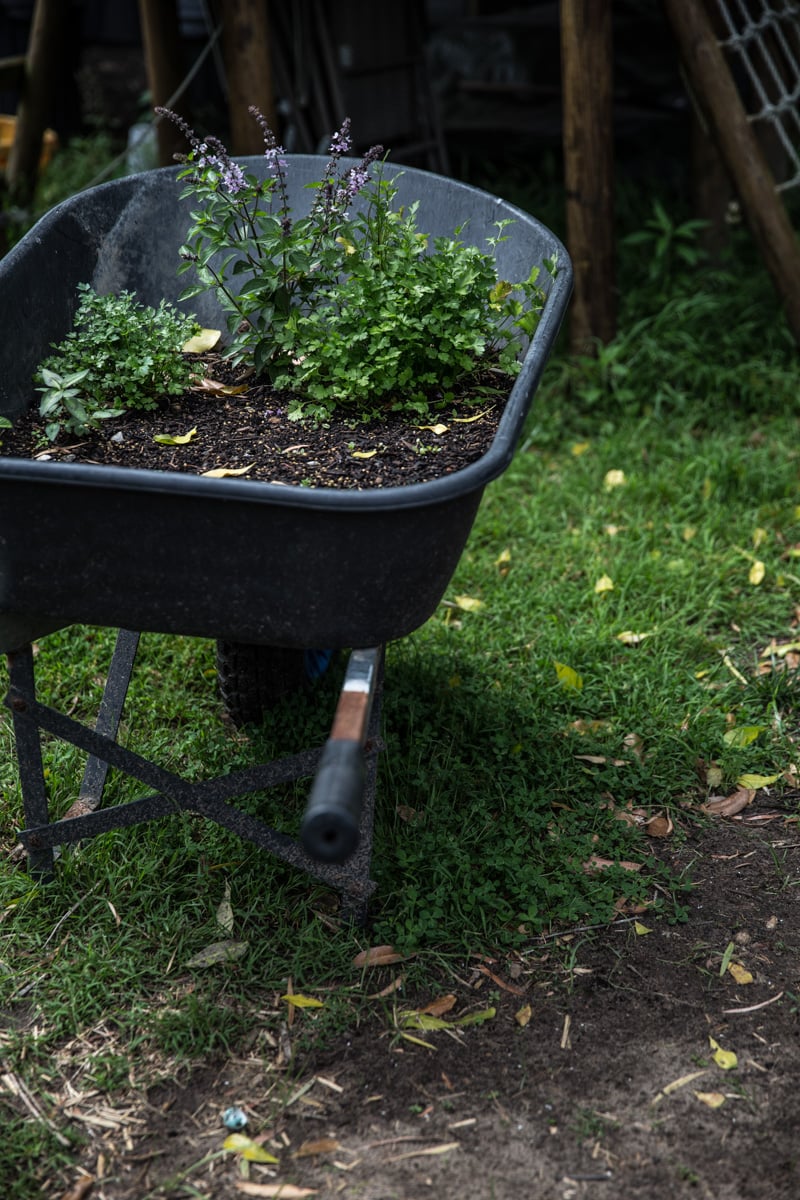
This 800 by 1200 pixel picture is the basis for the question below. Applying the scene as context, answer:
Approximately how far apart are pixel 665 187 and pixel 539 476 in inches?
99.4

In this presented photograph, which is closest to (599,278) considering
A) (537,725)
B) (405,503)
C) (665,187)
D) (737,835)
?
(665,187)

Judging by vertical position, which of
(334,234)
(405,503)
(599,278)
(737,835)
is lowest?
(737,835)

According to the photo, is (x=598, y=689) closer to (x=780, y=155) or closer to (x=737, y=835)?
(x=737, y=835)

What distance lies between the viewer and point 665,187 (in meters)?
5.66

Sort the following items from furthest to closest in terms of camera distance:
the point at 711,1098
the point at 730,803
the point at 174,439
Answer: the point at 730,803
the point at 174,439
the point at 711,1098

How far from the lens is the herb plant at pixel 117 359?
228cm

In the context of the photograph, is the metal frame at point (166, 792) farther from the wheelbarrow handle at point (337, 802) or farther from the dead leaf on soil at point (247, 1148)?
the wheelbarrow handle at point (337, 802)

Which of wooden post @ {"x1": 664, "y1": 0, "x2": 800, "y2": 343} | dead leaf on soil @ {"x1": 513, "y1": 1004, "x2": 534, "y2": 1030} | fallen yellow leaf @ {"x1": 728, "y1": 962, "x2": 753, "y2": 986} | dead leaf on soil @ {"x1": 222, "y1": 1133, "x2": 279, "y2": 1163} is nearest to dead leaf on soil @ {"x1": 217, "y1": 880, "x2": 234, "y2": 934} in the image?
dead leaf on soil @ {"x1": 222, "y1": 1133, "x2": 279, "y2": 1163}

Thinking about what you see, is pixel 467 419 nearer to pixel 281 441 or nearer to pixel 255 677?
pixel 281 441

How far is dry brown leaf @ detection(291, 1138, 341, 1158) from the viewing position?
1.78m

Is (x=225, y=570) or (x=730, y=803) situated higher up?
(x=225, y=570)

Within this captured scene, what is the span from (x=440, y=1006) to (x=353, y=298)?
4.48 ft

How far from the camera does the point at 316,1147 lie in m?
1.79

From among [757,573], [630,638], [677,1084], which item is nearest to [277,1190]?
[677,1084]
